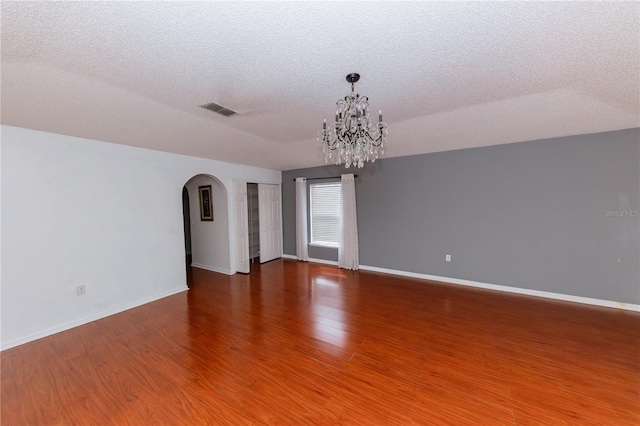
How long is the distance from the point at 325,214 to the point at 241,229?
1.98 metres

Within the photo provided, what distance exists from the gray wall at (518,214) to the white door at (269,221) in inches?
89.0

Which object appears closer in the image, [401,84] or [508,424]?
[508,424]

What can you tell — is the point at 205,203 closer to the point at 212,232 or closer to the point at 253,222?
the point at 212,232

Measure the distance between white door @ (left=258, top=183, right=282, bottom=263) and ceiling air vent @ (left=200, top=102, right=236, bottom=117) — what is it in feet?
10.2

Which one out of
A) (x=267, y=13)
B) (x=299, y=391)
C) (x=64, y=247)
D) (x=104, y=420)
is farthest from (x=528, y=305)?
(x=64, y=247)

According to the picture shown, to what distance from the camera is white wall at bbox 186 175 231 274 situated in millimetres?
5199

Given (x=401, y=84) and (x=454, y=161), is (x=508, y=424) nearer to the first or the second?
(x=401, y=84)

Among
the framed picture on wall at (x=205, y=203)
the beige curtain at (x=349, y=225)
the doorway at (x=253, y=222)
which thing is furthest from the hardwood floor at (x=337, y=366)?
the doorway at (x=253, y=222)

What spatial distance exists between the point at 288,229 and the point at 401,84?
476cm

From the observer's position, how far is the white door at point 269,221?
600 cm

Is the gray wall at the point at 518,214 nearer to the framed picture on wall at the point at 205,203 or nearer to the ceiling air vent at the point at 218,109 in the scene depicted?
the ceiling air vent at the point at 218,109

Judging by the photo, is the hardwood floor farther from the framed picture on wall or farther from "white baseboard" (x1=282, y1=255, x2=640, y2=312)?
the framed picture on wall

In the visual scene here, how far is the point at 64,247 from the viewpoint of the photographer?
9.97ft

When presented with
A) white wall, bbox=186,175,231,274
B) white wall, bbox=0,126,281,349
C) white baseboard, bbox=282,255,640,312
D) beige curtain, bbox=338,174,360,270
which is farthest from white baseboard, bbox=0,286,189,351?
white baseboard, bbox=282,255,640,312
